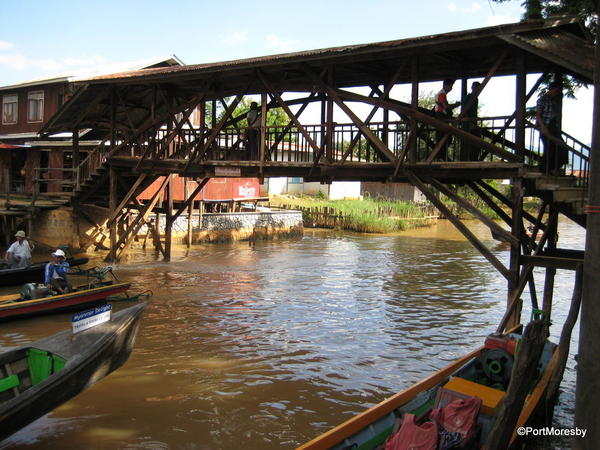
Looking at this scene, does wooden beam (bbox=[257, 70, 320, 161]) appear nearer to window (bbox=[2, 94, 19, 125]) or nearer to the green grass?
window (bbox=[2, 94, 19, 125])

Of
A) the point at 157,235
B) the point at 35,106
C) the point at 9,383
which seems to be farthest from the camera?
the point at 35,106

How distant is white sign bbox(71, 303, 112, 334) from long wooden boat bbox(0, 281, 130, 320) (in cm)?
473

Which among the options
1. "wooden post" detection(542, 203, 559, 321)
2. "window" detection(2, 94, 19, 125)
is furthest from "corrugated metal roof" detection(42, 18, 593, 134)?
"window" detection(2, 94, 19, 125)

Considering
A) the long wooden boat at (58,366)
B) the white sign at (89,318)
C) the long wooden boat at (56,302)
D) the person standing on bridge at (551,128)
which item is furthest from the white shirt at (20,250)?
the person standing on bridge at (551,128)

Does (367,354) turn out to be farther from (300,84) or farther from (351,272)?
(351,272)

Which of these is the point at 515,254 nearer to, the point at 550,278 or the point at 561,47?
the point at 550,278

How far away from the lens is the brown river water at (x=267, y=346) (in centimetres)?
749

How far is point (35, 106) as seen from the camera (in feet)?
88.7

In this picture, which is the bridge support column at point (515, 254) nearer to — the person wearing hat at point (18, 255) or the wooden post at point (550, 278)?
the wooden post at point (550, 278)

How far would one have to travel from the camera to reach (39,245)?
20344 millimetres

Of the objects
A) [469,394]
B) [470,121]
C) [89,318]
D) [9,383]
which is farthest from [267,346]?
[470,121]

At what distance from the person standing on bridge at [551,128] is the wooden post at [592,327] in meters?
5.11

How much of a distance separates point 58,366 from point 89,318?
715mm

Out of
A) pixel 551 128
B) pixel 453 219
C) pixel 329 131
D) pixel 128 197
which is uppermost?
pixel 329 131
